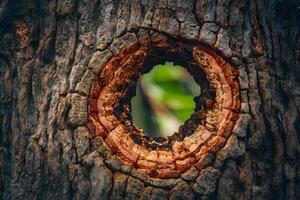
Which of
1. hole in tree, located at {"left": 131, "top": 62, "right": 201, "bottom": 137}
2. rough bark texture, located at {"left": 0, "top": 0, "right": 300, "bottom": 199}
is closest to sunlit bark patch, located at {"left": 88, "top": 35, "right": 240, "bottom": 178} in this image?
rough bark texture, located at {"left": 0, "top": 0, "right": 300, "bottom": 199}

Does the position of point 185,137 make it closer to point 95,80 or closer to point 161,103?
point 95,80

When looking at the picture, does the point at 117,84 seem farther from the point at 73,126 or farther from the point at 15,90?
the point at 15,90

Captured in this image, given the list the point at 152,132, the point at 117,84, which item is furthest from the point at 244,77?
the point at 152,132

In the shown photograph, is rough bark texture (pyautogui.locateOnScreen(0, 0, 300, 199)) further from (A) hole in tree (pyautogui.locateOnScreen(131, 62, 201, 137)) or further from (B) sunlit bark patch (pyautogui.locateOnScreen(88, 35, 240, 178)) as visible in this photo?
(A) hole in tree (pyautogui.locateOnScreen(131, 62, 201, 137))

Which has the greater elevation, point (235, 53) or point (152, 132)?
point (235, 53)

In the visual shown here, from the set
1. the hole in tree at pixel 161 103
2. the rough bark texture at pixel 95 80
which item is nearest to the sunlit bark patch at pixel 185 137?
the rough bark texture at pixel 95 80

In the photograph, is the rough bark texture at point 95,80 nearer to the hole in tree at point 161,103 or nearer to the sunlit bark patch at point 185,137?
the sunlit bark patch at point 185,137

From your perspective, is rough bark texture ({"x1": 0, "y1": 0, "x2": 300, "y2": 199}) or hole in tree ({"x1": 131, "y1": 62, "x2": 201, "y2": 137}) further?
hole in tree ({"x1": 131, "y1": 62, "x2": 201, "y2": 137})
